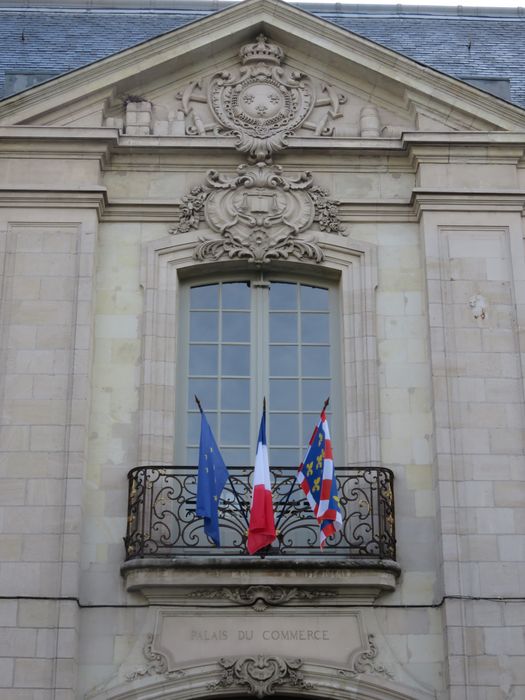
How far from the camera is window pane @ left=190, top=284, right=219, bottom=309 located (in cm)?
1201

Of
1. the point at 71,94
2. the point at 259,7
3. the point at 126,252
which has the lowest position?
the point at 126,252

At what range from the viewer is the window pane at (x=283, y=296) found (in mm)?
12023

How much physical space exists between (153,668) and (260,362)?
2854 millimetres

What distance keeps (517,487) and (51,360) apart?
3.97 metres

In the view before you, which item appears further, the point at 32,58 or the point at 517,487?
the point at 32,58

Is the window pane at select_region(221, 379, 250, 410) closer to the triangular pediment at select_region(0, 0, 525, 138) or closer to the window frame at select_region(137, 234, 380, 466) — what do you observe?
the window frame at select_region(137, 234, 380, 466)

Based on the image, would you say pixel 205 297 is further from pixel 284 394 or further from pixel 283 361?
pixel 284 394

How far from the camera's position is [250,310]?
12.0m

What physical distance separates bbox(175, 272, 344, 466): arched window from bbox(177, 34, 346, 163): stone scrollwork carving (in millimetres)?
1285

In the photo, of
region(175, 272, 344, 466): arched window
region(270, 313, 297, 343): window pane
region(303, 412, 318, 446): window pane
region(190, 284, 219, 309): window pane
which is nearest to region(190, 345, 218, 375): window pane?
region(175, 272, 344, 466): arched window

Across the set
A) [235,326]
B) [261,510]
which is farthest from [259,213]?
[261,510]

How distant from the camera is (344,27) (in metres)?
14.9

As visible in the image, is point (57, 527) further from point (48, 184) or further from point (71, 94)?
point (71, 94)

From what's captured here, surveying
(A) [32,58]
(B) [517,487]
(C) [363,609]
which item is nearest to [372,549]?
(C) [363,609]
